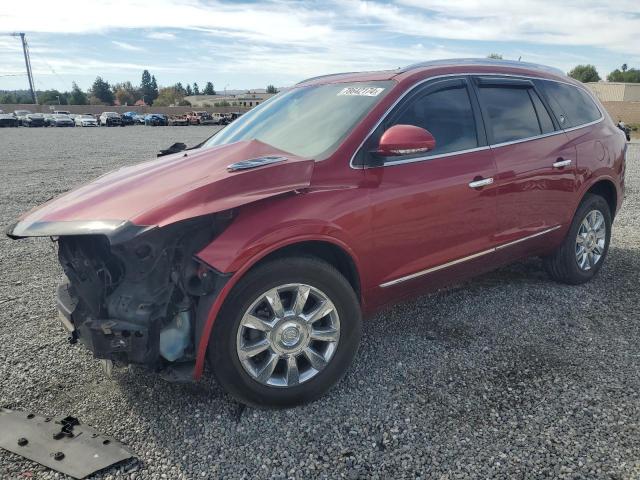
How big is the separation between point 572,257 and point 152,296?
12.3ft

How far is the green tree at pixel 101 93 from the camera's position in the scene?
113 metres

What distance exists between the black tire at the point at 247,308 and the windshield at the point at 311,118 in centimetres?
71

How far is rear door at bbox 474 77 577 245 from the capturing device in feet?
12.5

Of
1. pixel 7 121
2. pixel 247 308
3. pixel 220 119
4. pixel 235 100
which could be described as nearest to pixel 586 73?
pixel 235 100

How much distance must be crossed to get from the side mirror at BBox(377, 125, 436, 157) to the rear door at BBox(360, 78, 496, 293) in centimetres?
15

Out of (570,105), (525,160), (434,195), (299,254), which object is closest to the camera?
(299,254)

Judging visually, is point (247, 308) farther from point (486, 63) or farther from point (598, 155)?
point (598, 155)

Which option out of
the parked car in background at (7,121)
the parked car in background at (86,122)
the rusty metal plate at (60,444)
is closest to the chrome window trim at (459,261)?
the rusty metal plate at (60,444)

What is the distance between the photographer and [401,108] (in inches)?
130

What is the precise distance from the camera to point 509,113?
157 inches

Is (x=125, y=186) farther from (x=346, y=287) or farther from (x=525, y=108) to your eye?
(x=525, y=108)

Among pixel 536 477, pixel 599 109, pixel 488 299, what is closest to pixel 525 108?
pixel 599 109

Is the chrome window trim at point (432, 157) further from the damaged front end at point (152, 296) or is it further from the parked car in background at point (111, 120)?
the parked car in background at point (111, 120)

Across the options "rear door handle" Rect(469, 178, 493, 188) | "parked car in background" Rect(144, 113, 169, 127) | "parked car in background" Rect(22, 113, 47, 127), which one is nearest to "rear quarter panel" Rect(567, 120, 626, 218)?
"rear door handle" Rect(469, 178, 493, 188)
